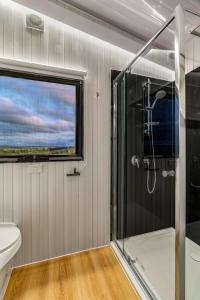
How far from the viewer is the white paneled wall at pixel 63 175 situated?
1729mm

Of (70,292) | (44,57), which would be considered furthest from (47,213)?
(44,57)

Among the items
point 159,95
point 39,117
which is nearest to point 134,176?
point 159,95

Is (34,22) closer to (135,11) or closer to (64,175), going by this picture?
(135,11)

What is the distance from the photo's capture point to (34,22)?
1.73 m

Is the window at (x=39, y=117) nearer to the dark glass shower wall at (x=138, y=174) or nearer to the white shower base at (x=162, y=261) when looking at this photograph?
the dark glass shower wall at (x=138, y=174)

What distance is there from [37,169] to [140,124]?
48.5 inches

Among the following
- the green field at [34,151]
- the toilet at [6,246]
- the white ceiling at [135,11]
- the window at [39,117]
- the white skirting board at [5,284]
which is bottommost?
the white skirting board at [5,284]

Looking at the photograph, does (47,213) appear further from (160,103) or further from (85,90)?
(160,103)

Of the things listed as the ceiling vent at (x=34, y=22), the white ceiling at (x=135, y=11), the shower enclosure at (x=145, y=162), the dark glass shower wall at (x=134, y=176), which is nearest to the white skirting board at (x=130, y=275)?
the shower enclosure at (x=145, y=162)

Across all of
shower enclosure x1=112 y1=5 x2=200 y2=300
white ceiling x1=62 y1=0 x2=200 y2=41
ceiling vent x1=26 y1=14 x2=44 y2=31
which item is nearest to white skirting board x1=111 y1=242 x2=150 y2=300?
shower enclosure x1=112 y1=5 x2=200 y2=300

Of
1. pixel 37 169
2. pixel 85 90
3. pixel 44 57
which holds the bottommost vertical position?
pixel 37 169

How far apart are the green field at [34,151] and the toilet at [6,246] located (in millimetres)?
660

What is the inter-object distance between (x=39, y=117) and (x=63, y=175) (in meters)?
0.65

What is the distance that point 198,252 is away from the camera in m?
1.67
